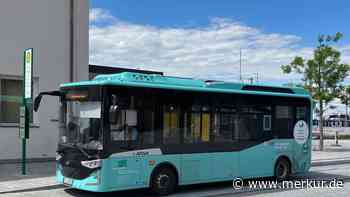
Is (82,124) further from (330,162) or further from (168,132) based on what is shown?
(330,162)

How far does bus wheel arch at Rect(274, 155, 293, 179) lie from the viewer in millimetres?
14530

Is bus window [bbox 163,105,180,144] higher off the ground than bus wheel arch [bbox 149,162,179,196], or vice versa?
bus window [bbox 163,105,180,144]

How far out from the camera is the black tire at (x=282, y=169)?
47.7 ft

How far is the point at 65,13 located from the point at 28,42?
197 cm

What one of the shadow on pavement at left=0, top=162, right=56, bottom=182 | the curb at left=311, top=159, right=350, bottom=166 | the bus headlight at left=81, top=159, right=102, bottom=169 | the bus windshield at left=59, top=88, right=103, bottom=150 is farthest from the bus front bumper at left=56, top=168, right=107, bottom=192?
the curb at left=311, top=159, right=350, bottom=166

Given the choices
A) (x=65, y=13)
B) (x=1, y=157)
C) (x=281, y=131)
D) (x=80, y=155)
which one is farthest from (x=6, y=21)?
(x=281, y=131)

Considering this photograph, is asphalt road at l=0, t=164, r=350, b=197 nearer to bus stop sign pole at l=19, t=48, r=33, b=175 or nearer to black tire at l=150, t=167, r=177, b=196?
black tire at l=150, t=167, r=177, b=196

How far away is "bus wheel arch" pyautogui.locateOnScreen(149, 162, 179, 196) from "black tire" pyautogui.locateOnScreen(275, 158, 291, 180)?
149 inches

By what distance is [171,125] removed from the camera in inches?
469

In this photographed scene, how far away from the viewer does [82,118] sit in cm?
1104

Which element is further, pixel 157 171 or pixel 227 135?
pixel 227 135

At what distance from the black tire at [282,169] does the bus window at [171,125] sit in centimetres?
394

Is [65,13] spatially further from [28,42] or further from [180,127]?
[180,127]

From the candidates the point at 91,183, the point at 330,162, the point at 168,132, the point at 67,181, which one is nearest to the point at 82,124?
the point at 91,183
